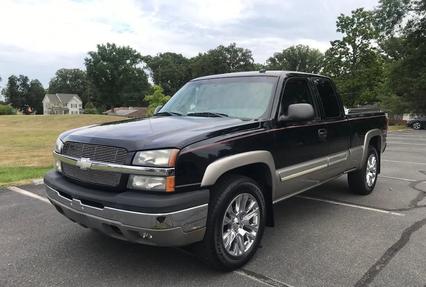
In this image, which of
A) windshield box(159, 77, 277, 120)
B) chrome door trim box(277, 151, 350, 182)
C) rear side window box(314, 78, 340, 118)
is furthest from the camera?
rear side window box(314, 78, 340, 118)

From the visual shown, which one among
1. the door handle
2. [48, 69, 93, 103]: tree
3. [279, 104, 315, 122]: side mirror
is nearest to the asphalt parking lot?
the door handle

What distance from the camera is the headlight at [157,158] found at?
3338mm

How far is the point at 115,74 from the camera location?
3408 inches

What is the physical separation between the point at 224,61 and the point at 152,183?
93.2 metres

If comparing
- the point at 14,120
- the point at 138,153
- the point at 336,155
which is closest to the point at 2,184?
the point at 138,153

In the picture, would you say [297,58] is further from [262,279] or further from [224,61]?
[262,279]

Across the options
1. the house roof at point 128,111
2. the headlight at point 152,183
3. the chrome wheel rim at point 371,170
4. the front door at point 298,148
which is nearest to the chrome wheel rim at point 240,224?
the front door at point 298,148

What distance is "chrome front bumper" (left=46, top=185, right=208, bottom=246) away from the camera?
3.27 metres

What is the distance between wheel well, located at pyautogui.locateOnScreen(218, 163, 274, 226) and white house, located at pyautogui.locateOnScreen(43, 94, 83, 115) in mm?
117686

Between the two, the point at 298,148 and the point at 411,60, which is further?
the point at 411,60

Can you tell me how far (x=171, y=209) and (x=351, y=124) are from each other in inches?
145

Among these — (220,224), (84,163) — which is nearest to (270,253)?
(220,224)

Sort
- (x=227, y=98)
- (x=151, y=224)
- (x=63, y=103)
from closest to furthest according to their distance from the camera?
(x=151, y=224), (x=227, y=98), (x=63, y=103)

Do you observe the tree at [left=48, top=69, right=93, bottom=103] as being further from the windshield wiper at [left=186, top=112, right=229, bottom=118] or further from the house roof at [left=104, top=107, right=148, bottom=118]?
the windshield wiper at [left=186, top=112, right=229, bottom=118]
